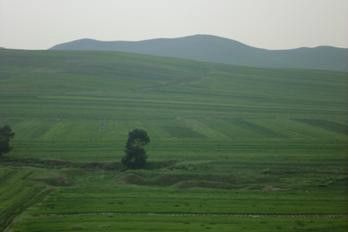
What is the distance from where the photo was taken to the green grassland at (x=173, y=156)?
42.3 metres

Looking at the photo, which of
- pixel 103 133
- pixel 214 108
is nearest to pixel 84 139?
pixel 103 133

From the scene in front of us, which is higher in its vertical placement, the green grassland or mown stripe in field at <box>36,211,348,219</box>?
the green grassland

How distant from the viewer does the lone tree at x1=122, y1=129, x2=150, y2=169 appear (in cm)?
5822

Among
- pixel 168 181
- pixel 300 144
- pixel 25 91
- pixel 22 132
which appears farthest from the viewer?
pixel 25 91

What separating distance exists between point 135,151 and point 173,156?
845cm

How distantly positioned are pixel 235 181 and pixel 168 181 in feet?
23.1

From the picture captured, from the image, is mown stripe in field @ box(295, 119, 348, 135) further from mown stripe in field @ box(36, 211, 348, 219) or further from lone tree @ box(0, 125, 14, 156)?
lone tree @ box(0, 125, 14, 156)

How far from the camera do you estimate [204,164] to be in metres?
61.3

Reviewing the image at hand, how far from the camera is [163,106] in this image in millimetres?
112500

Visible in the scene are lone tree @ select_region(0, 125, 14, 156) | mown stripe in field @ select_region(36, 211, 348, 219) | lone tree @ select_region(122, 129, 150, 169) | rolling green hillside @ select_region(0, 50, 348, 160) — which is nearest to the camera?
mown stripe in field @ select_region(36, 211, 348, 219)

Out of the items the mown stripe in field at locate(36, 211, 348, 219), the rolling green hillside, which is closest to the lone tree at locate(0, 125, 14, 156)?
the rolling green hillside

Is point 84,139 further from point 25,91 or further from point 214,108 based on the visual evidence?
point 25,91

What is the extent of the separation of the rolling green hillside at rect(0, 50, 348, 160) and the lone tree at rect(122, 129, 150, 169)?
6.55m

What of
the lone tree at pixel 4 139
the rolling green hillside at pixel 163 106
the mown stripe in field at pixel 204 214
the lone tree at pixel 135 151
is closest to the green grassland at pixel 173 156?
the mown stripe in field at pixel 204 214
